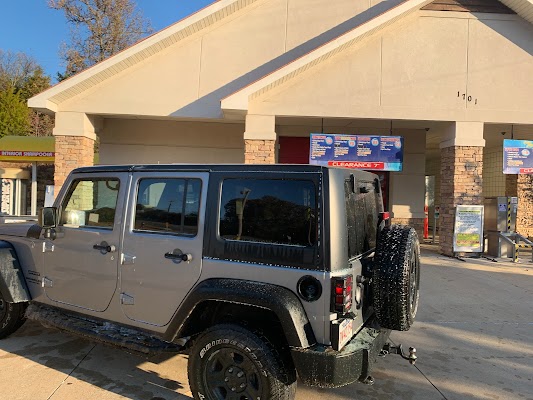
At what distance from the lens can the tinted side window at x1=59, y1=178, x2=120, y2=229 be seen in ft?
11.9

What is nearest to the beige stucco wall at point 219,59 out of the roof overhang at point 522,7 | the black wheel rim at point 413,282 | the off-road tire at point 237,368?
the roof overhang at point 522,7

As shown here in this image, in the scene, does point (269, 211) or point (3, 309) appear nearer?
point (269, 211)

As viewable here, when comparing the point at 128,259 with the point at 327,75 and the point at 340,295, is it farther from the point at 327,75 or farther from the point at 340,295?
the point at 327,75

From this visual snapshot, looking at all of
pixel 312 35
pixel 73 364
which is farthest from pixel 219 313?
pixel 312 35

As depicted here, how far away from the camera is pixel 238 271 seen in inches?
117

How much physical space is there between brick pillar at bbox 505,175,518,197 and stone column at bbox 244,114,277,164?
11552 mm

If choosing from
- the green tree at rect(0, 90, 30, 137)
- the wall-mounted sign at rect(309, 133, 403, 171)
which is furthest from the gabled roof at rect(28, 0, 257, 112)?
the green tree at rect(0, 90, 30, 137)

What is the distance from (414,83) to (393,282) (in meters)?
8.96

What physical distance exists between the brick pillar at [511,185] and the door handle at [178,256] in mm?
17179

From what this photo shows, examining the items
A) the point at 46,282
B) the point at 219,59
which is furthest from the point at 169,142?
the point at 46,282

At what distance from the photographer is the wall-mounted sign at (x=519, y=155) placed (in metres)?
11.4

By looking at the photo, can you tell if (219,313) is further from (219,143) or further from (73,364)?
(219,143)

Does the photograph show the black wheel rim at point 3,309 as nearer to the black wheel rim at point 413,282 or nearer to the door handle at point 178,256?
the door handle at point 178,256

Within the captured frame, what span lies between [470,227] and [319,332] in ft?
31.7
